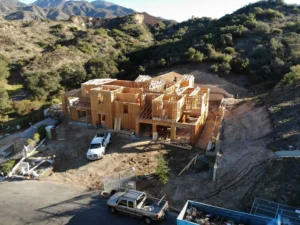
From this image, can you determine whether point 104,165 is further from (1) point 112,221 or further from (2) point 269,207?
(2) point 269,207

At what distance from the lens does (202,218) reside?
11.7 metres

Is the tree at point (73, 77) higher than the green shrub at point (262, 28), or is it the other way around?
the green shrub at point (262, 28)

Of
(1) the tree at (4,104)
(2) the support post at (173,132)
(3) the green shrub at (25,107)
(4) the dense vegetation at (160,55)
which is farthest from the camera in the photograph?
(4) the dense vegetation at (160,55)

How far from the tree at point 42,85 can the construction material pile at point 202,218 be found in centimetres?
2963

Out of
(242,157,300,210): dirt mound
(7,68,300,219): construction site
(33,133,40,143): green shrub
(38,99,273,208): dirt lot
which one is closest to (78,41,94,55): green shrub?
(7,68,300,219): construction site

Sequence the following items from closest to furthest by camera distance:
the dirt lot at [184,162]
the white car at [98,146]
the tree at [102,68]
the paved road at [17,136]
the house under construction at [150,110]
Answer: the dirt lot at [184,162] → the white car at [98,146] → the house under construction at [150,110] → the paved road at [17,136] → the tree at [102,68]

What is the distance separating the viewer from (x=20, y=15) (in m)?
136

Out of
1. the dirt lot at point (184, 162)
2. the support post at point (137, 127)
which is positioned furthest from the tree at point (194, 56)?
the support post at point (137, 127)

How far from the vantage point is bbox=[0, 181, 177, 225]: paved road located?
1340cm

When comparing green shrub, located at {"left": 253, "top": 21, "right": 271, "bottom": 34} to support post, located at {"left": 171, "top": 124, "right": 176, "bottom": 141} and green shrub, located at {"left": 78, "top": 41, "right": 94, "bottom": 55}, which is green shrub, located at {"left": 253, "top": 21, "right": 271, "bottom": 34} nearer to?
green shrub, located at {"left": 78, "top": 41, "right": 94, "bottom": 55}

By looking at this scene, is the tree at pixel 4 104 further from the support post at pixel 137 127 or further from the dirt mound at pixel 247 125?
the dirt mound at pixel 247 125

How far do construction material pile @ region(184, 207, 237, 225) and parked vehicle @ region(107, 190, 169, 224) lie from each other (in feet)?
5.09

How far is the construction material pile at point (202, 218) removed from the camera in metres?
11.5

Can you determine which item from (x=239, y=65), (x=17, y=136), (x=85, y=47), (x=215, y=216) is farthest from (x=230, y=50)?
(x=215, y=216)
